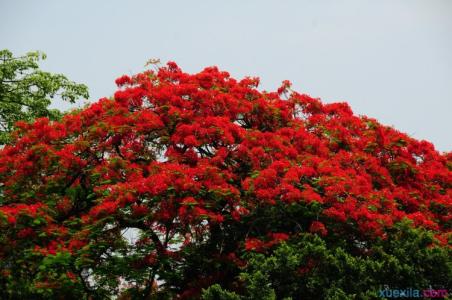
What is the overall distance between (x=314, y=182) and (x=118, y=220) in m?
4.62

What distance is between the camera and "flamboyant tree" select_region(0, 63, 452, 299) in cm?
995

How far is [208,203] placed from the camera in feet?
36.8

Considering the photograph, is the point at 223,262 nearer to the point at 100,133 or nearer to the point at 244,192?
the point at 244,192

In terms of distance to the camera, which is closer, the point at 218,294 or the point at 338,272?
A: the point at 218,294

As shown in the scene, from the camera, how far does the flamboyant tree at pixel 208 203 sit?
32.6 feet

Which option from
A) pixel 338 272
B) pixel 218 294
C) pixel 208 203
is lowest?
pixel 218 294

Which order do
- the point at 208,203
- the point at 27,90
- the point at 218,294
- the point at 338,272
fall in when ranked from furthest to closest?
the point at 27,90 < the point at 208,203 < the point at 338,272 < the point at 218,294

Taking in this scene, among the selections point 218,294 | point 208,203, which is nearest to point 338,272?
point 218,294

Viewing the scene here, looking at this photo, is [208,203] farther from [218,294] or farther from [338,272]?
[338,272]

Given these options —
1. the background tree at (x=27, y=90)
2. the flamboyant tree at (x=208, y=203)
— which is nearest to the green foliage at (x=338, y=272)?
the flamboyant tree at (x=208, y=203)

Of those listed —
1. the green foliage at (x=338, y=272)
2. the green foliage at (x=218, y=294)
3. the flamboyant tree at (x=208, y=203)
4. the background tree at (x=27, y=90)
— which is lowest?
the green foliage at (x=218, y=294)

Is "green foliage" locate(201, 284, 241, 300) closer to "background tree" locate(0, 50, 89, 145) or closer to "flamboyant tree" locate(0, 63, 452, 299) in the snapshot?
"flamboyant tree" locate(0, 63, 452, 299)

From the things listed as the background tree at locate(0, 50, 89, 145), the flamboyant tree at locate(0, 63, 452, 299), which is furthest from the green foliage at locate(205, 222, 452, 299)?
the background tree at locate(0, 50, 89, 145)

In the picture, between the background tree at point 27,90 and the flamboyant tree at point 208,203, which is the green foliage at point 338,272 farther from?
A: the background tree at point 27,90
